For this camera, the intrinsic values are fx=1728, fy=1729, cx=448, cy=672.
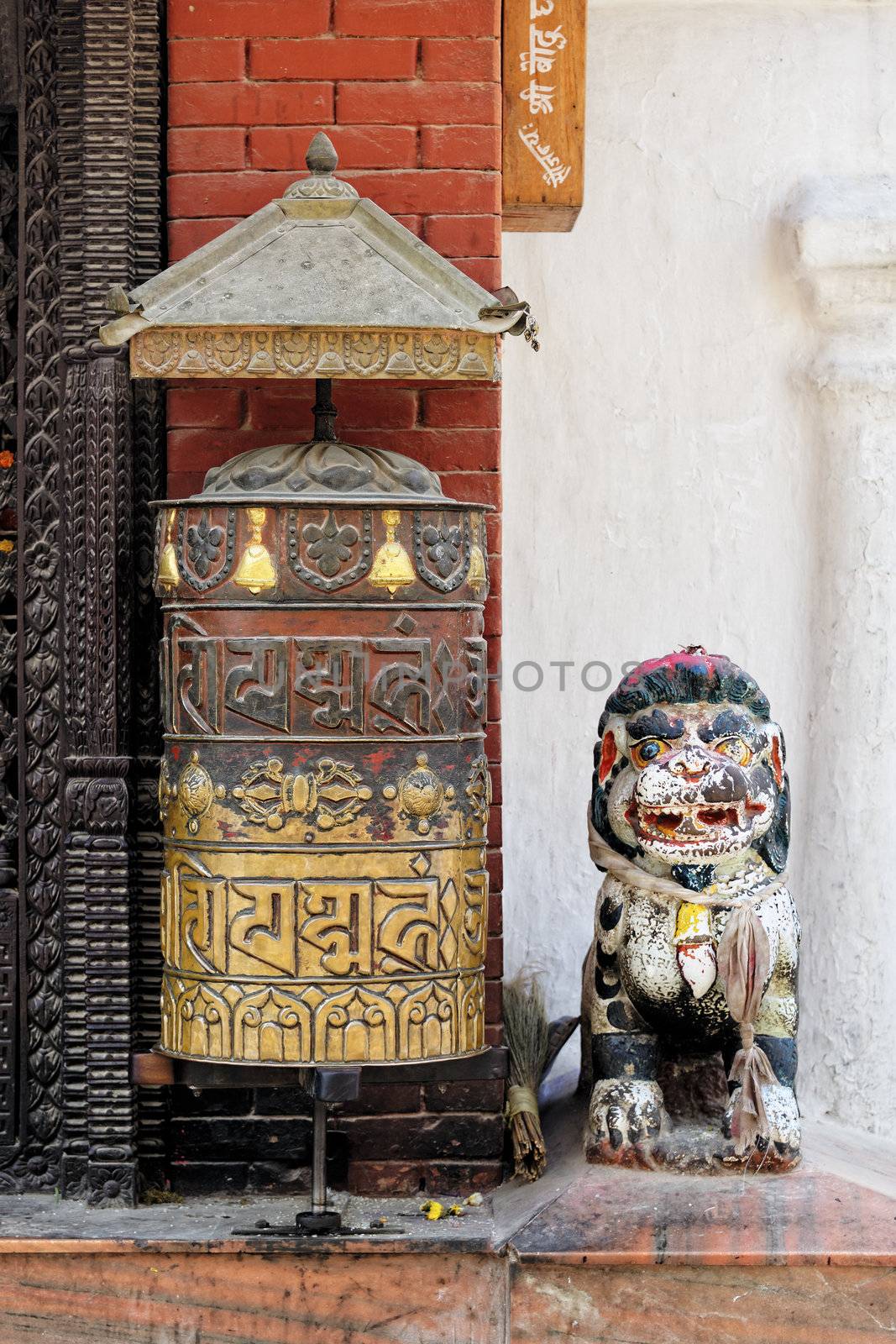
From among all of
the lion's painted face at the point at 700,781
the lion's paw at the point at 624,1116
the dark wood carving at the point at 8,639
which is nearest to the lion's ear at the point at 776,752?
the lion's painted face at the point at 700,781

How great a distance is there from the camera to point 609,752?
3.79 m

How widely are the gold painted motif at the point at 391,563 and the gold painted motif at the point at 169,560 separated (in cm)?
40

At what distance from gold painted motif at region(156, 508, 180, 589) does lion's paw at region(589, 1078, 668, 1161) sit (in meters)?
1.43

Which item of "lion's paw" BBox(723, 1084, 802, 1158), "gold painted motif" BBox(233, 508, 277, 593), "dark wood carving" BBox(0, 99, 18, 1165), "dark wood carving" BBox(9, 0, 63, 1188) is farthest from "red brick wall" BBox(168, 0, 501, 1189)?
"lion's paw" BBox(723, 1084, 802, 1158)

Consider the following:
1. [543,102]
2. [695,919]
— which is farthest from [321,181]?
[695,919]

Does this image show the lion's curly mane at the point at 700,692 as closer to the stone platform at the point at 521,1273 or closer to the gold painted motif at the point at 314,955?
the gold painted motif at the point at 314,955

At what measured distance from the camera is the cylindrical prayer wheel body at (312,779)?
133 inches

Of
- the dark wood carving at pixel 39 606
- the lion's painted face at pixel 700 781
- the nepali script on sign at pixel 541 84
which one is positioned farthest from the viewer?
the nepali script on sign at pixel 541 84

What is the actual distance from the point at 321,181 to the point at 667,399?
1523mm

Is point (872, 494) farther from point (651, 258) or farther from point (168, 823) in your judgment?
point (168, 823)

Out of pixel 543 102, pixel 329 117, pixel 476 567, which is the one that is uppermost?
Answer: pixel 543 102

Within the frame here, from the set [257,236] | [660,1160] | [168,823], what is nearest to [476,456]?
[257,236]

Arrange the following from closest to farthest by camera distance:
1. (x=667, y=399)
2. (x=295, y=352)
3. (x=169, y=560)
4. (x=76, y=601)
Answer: (x=295, y=352), (x=169, y=560), (x=76, y=601), (x=667, y=399)

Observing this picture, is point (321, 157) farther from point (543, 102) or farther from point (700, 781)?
point (700, 781)
